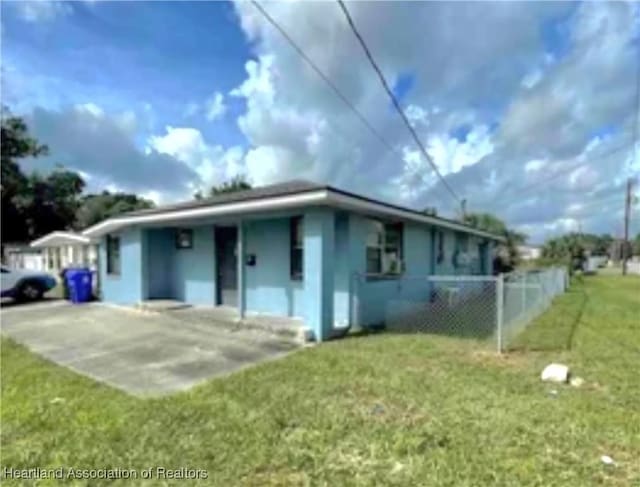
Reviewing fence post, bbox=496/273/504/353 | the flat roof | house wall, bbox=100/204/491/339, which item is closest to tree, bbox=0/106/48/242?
house wall, bbox=100/204/491/339

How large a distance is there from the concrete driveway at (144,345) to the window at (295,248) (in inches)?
64.4

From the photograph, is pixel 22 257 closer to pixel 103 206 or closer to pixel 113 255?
pixel 103 206

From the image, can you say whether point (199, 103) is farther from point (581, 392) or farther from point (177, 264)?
point (581, 392)

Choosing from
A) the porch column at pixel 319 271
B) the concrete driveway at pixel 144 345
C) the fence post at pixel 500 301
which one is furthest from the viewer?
the porch column at pixel 319 271

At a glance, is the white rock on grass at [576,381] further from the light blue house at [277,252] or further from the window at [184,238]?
the window at [184,238]

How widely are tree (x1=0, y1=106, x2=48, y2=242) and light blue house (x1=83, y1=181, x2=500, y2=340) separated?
74.6ft

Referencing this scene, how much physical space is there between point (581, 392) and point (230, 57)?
8929 millimetres

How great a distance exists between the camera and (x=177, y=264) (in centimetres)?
1426

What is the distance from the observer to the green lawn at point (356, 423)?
12.9ft

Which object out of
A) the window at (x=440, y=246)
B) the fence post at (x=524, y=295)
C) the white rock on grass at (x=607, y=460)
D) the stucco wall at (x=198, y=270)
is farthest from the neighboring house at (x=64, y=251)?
the white rock on grass at (x=607, y=460)

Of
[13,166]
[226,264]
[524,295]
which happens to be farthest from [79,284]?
[13,166]

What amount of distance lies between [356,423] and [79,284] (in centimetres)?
1401

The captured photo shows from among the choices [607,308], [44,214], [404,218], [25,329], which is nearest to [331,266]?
[404,218]

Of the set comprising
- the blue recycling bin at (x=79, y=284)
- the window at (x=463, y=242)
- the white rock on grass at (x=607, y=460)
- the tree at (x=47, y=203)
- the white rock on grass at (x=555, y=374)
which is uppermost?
the tree at (x=47, y=203)
